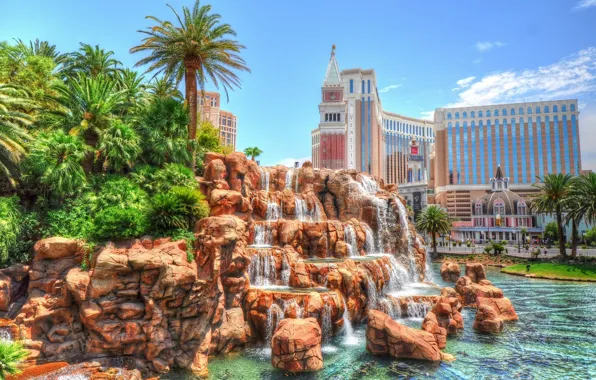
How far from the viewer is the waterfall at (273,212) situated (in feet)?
101

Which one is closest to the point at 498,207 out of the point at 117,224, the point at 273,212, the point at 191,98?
the point at 273,212

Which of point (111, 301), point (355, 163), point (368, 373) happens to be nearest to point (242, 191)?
point (111, 301)

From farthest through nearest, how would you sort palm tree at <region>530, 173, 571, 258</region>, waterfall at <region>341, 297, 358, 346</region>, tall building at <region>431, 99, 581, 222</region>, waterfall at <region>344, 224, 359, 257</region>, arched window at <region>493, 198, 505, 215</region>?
tall building at <region>431, 99, 581, 222</region>
arched window at <region>493, 198, 505, 215</region>
palm tree at <region>530, 173, 571, 258</region>
waterfall at <region>344, 224, 359, 257</region>
waterfall at <region>341, 297, 358, 346</region>

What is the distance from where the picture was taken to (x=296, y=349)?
14930 mm

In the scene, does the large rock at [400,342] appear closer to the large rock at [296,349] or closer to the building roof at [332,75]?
the large rock at [296,349]

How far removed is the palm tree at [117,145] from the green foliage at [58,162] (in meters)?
1.61

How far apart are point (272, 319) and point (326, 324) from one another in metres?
2.76

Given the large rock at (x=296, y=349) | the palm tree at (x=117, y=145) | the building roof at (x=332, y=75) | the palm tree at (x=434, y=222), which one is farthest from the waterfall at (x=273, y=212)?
the building roof at (x=332, y=75)

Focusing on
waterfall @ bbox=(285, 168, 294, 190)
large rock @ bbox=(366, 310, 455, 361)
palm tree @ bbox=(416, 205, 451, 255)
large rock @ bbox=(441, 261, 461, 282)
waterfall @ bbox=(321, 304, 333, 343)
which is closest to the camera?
large rock @ bbox=(366, 310, 455, 361)

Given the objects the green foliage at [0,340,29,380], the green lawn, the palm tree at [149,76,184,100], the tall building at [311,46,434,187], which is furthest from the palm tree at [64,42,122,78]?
the tall building at [311,46,434,187]

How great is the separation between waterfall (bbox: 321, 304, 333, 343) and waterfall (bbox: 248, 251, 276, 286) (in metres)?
4.13

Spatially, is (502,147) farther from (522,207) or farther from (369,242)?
(369,242)

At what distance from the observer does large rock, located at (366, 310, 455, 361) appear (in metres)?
16.4

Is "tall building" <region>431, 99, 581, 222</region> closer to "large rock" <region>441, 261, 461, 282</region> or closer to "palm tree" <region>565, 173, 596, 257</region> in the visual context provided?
"palm tree" <region>565, 173, 596, 257</region>
